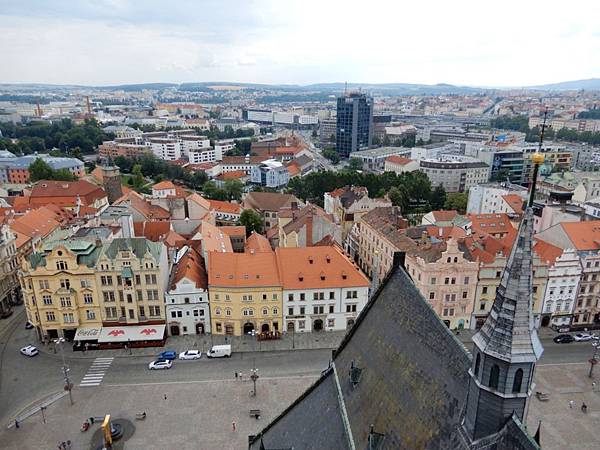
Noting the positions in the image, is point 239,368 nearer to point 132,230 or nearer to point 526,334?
point 132,230

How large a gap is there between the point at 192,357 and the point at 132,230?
35.1m

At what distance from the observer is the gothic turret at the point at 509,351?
54.2 ft

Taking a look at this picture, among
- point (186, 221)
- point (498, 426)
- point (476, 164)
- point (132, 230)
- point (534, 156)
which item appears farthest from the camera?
point (476, 164)

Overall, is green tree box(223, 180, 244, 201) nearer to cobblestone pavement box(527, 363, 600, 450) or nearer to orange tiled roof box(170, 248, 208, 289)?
orange tiled roof box(170, 248, 208, 289)

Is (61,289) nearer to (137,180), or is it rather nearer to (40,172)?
(40,172)

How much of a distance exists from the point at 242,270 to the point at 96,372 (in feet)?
74.7

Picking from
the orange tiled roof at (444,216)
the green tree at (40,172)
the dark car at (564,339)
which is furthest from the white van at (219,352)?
the green tree at (40,172)

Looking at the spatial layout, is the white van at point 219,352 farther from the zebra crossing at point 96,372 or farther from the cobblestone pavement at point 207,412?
the zebra crossing at point 96,372

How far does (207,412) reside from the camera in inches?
1946

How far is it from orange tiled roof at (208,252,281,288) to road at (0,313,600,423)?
985cm

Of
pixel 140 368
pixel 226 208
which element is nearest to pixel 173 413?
pixel 140 368

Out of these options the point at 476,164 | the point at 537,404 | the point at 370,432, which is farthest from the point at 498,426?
the point at 476,164

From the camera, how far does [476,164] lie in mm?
168250

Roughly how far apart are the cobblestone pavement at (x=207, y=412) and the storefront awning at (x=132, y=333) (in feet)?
27.6
